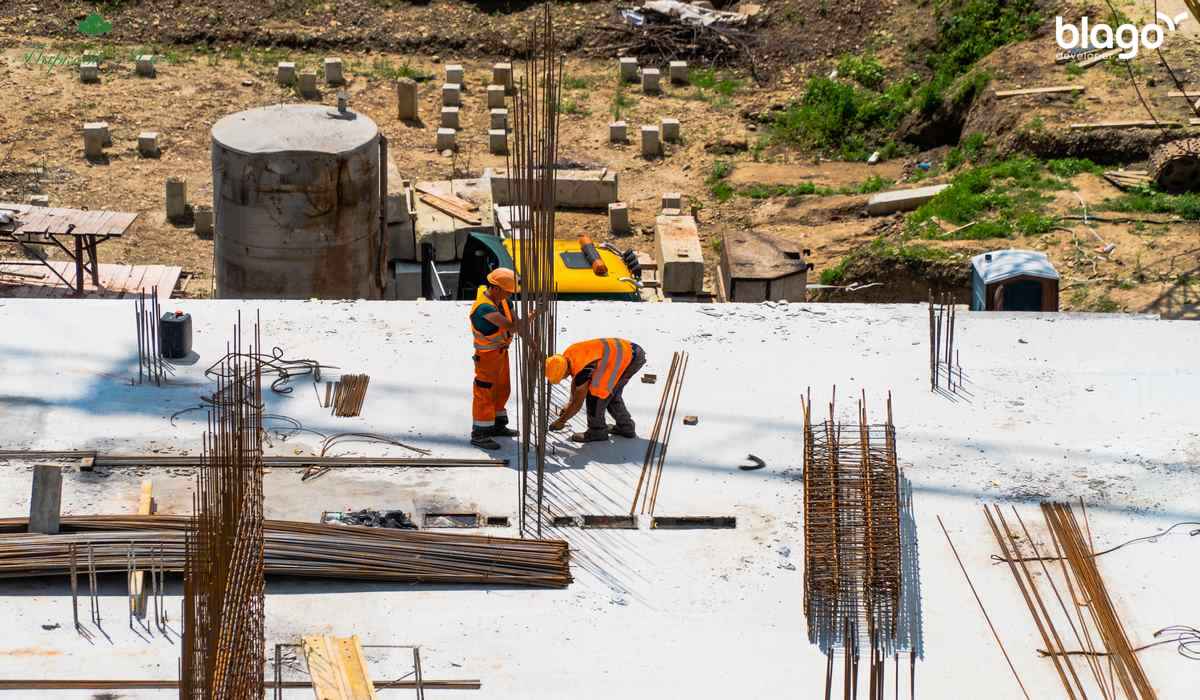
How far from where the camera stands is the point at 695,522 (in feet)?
42.5

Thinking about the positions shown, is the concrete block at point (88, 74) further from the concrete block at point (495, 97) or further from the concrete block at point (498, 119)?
the concrete block at point (498, 119)

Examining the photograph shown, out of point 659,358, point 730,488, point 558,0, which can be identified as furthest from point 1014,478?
point 558,0

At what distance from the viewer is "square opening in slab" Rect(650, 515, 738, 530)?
12.9 meters

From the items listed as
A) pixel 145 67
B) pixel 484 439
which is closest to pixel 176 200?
pixel 145 67

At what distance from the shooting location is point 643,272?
22781 mm

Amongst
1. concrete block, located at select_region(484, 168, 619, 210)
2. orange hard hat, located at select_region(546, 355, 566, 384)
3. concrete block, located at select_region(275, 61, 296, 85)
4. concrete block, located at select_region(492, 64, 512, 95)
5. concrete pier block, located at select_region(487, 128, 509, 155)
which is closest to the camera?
orange hard hat, located at select_region(546, 355, 566, 384)

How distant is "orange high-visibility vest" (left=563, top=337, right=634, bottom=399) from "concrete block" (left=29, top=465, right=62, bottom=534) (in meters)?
4.07

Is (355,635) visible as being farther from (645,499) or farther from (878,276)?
(878,276)

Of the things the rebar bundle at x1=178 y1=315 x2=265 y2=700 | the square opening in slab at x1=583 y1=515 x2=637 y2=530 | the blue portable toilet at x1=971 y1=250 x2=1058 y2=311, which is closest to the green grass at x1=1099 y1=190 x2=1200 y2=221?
the blue portable toilet at x1=971 y1=250 x2=1058 y2=311

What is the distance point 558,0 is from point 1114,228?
15.9 m

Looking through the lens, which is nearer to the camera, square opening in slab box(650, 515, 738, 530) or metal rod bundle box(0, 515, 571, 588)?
metal rod bundle box(0, 515, 571, 588)

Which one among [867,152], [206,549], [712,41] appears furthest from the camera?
[712,41]

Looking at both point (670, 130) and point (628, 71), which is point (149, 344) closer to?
point (670, 130)

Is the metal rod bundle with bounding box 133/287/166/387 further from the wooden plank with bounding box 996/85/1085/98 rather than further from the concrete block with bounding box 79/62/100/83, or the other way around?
the concrete block with bounding box 79/62/100/83
